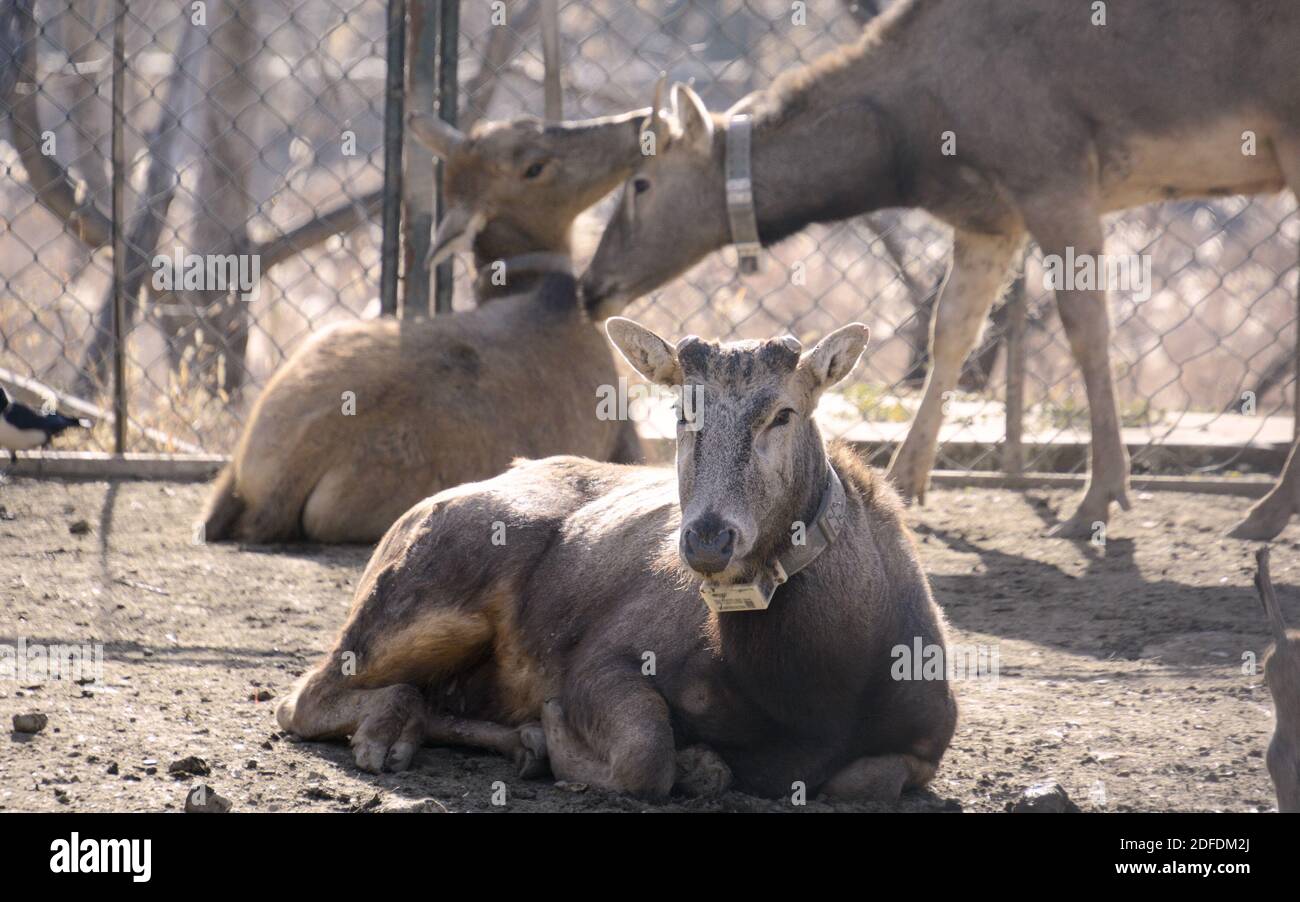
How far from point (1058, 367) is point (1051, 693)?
31.5 ft

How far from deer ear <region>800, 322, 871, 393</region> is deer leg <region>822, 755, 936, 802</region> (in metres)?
0.88

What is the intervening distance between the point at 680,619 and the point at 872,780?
2.07ft

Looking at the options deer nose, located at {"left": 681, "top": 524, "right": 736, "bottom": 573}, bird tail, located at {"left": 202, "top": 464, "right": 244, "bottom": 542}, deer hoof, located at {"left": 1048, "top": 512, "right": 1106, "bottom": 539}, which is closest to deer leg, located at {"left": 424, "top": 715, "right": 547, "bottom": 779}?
deer nose, located at {"left": 681, "top": 524, "right": 736, "bottom": 573}

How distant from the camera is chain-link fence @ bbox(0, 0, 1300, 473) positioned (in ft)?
28.3

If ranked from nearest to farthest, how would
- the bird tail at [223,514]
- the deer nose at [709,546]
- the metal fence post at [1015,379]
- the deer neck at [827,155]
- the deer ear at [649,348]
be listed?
the deer nose at [709,546], the deer ear at [649,348], the bird tail at [223,514], the deer neck at [827,155], the metal fence post at [1015,379]

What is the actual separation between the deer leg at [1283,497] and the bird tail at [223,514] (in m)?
3.98

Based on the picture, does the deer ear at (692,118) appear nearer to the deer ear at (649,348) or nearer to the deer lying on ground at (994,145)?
the deer lying on ground at (994,145)

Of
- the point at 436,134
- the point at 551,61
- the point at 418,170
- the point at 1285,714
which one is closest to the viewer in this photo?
the point at 1285,714

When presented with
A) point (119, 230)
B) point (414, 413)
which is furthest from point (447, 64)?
A: point (414, 413)

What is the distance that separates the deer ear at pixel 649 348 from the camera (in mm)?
3965

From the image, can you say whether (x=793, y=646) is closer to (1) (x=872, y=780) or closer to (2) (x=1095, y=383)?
(1) (x=872, y=780)

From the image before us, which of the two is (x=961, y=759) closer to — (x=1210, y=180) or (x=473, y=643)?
(x=473, y=643)

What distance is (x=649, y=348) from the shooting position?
3.98 metres

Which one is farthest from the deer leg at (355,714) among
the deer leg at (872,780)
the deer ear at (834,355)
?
the deer ear at (834,355)
